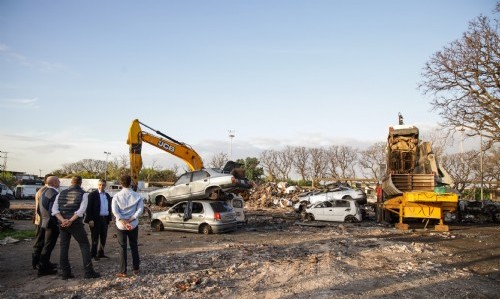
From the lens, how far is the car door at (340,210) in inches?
742

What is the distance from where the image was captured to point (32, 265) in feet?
25.4

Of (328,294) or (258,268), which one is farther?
(258,268)

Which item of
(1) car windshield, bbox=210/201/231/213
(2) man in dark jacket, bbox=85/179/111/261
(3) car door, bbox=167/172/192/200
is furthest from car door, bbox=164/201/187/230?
(2) man in dark jacket, bbox=85/179/111/261

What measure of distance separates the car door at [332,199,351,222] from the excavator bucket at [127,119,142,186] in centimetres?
1011

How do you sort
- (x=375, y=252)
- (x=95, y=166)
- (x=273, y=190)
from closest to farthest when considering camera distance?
(x=375, y=252) < (x=273, y=190) < (x=95, y=166)

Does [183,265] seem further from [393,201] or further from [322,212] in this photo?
[322,212]

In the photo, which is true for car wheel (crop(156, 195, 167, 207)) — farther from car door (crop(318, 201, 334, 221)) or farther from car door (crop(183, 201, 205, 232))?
car door (crop(318, 201, 334, 221))

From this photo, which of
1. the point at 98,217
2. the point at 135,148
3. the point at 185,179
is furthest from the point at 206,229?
the point at 98,217

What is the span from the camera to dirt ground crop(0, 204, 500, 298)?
618 centimetres

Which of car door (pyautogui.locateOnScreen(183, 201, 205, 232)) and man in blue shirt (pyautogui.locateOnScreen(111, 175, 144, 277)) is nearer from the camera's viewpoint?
man in blue shirt (pyautogui.locateOnScreen(111, 175, 144, 277))

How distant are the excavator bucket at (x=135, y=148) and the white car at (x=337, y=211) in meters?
9.54

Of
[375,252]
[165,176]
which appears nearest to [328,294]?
[375,252]

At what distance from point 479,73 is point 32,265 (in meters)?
18.7

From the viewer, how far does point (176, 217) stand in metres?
14.5
